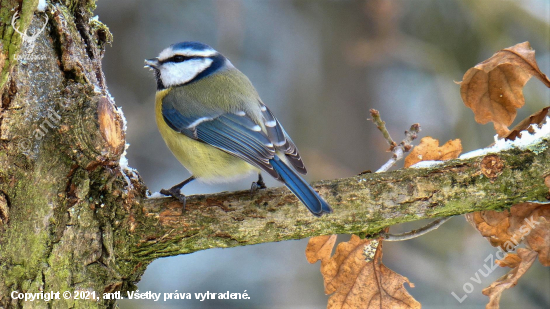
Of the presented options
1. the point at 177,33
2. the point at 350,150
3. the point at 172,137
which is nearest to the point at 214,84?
the point at 172,137

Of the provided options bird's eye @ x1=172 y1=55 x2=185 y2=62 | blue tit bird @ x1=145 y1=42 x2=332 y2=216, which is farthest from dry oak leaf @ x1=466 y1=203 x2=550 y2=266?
bird's eye @ x1=172 y1=55 x2=185 y2=62

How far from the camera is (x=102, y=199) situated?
1.79m

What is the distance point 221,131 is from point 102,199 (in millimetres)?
830

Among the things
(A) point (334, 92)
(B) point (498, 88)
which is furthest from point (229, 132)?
(A) point (334, 92)

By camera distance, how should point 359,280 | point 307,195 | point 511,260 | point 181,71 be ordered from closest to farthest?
point 307,195, point 511,260, point 359,280, point 181,71

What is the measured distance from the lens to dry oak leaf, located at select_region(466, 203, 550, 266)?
1.80 m

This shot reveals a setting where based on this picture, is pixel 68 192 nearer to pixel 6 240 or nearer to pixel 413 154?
pixel 6 240

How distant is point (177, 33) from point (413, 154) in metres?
4.74

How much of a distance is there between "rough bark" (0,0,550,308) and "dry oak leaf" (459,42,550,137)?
364 millimetres

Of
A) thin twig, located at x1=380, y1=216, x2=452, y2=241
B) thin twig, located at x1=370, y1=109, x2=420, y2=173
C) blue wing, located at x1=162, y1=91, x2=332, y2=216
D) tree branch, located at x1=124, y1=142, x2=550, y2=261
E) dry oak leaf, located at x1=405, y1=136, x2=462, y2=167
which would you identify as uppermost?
blue wing, located at x1=162, y1=91, x2=332, y2=216

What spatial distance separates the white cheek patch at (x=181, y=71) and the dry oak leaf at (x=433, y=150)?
4.77 ft

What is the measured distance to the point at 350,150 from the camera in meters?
5.05

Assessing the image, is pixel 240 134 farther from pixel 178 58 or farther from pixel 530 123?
pixel 530 123

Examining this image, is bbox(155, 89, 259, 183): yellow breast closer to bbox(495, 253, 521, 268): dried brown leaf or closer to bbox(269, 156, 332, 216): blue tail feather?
bbox(269, 156, 332, 216): blue tail feather
